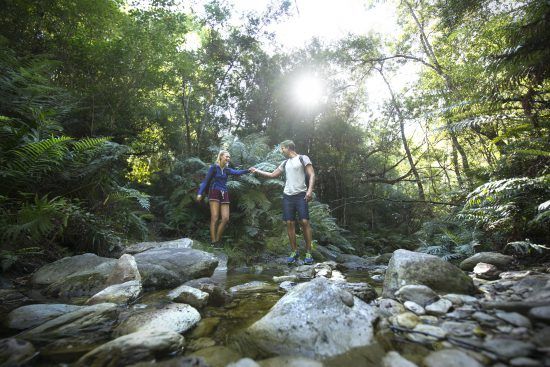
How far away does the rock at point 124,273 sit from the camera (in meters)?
2.92

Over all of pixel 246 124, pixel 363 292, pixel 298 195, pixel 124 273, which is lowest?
pixel 363 292

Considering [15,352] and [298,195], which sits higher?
[298,195]

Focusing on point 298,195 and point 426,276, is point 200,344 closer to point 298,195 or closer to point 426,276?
Result: point 426,276

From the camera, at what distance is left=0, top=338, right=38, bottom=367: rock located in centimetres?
147

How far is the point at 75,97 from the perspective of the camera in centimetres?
582

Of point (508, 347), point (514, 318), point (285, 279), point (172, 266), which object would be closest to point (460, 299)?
point (514, 318)

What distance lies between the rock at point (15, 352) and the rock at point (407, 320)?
2.16 metres

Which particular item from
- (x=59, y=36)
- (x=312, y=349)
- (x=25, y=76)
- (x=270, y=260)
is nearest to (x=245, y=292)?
(x=312, y=349)

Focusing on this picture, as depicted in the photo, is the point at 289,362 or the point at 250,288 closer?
the point at 289,362

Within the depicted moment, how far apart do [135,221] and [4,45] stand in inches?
162

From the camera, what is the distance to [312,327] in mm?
1751

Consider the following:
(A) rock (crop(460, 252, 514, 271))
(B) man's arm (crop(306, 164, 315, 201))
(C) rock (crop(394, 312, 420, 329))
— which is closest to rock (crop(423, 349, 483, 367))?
(C) rock (crop(394, 312, 420, 329))

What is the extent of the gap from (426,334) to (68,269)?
358cm

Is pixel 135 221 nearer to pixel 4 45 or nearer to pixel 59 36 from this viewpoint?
pixel 4 45
